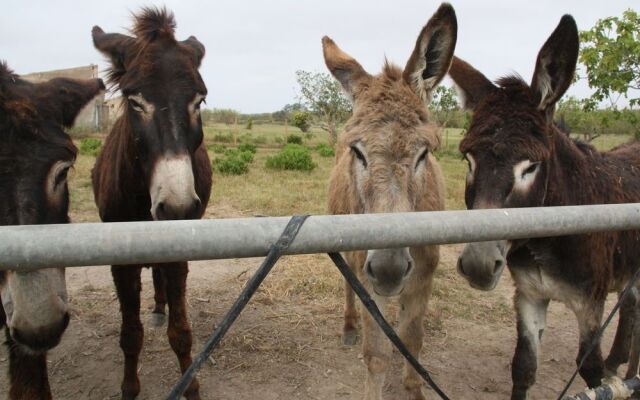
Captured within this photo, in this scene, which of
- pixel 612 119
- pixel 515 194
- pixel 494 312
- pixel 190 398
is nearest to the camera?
pixel 515 194

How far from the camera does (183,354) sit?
3400 mm

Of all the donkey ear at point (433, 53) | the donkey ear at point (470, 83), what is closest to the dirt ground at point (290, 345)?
the donkey ear at point (470, 83)

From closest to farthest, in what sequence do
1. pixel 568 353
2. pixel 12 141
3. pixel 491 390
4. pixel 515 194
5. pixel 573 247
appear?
pixel 12 141
pixel 515 194
pixel 573 247
pixel 491 390
pixel 568 353

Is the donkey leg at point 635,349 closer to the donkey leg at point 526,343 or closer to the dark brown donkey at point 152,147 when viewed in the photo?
the donkey leg at point 526,343

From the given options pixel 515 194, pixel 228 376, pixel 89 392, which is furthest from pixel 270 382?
pixel 515 194

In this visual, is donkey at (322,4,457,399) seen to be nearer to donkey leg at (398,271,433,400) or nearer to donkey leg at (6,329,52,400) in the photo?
donkey leg at (398,271,433,400)

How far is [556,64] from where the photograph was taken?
2428mm

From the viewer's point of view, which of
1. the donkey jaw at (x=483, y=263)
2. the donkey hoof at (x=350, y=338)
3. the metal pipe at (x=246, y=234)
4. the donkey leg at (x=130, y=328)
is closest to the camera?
the metal pipe at (x=246, y=234)

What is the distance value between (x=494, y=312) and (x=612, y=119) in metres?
7.18

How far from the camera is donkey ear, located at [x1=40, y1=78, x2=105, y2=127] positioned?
2420 millimetres

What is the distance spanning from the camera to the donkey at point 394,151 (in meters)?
2.26

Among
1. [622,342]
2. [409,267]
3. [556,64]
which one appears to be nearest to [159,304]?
[409,267]

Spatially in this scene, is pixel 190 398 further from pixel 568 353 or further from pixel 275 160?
pixel 275 160

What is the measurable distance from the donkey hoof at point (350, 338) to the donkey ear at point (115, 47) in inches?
127
